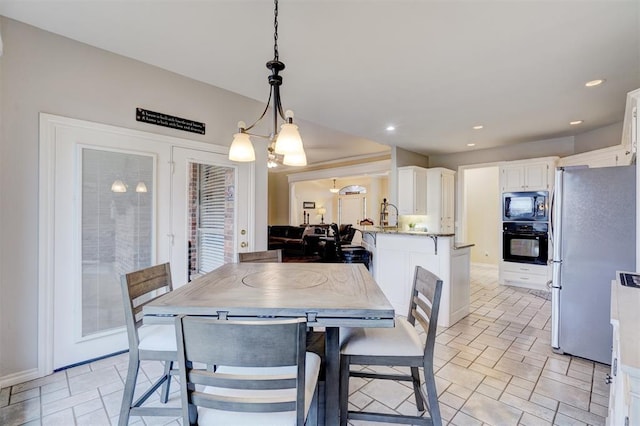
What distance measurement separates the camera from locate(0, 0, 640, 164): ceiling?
1896mm

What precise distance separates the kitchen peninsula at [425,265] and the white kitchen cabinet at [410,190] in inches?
83.9

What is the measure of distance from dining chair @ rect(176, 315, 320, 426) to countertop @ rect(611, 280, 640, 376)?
2.94 feet

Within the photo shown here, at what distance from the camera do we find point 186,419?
104cm

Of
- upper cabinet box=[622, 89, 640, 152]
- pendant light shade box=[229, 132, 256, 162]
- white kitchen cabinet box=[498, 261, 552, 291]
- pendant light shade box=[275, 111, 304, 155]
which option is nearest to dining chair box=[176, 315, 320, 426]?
pendant light shade box=[275, 111, 304, 155]

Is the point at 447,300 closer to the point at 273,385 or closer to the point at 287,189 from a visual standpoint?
the point at 273,385

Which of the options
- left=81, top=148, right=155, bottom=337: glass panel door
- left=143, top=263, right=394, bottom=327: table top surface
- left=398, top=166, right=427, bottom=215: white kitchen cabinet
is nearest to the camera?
left=143, top=263, right=394, bottom=327: table top surface

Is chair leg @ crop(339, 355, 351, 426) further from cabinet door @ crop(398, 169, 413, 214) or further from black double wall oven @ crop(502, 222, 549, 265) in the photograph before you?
black double wall oven @ crop(502, 222, 549, 265)

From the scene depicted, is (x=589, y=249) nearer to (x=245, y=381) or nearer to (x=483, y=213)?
(x=245, y=381)

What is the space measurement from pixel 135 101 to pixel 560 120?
5.23 m

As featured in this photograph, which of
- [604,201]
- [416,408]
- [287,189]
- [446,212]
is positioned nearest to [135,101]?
[416,408]

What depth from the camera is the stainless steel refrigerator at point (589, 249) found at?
7.67 ft

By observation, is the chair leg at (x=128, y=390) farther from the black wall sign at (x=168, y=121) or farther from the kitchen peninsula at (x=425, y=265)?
the kitchen peninsula at (x=425, y=265)

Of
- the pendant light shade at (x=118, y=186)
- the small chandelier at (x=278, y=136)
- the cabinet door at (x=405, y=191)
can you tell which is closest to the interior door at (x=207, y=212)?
the pendant light shade at (x=118, y=186)

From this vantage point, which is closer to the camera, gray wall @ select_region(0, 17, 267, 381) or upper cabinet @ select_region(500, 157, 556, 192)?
gray wall @ select_region(0, 17, 267, 381)
